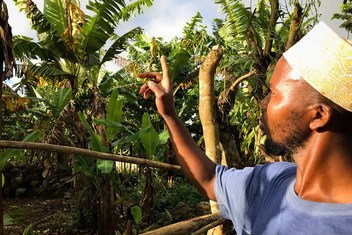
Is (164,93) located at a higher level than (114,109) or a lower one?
lower

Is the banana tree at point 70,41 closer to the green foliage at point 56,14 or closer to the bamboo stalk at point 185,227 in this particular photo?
the green foliage at point 56,14

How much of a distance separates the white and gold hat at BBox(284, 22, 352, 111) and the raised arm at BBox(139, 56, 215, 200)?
0.49 meters

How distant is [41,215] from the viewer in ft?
27.0

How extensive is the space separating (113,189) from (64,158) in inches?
108

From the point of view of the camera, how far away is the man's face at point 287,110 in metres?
0.85

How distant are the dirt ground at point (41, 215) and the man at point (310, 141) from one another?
425 cm

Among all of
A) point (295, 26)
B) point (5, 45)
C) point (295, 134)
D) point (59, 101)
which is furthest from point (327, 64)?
point (59, 101)

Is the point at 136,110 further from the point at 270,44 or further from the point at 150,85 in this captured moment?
the point at 150,85

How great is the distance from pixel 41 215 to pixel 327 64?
8.58m

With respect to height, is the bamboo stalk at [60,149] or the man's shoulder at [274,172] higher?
the bamboo stalk at [60,149]

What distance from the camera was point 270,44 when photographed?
4344mm

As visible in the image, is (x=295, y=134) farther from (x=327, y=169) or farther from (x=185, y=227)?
(x=185, y=227)

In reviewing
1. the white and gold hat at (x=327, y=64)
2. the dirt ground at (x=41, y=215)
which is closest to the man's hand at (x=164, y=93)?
the white and gold hat at (x=327, y=64)

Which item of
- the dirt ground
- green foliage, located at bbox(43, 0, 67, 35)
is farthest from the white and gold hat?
green foliage, located at bbox(43, 0, 67, 35)
